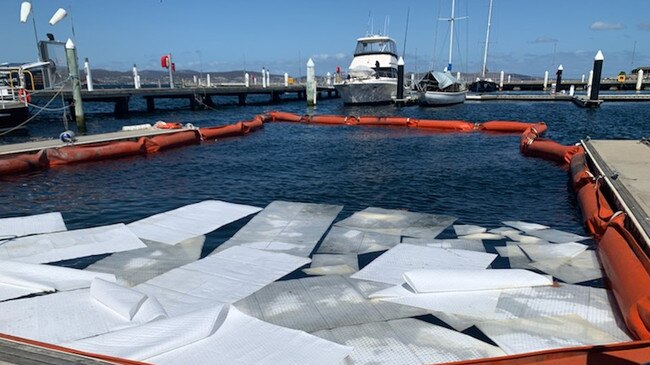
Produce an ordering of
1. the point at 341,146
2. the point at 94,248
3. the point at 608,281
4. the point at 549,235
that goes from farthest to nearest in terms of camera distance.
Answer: the point at 341,146 → the point at 549,235 → the point at 94,248 → the point at 608,281

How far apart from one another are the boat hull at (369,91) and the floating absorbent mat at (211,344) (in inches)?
1425

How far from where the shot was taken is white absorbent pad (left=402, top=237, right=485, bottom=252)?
6.77 metres

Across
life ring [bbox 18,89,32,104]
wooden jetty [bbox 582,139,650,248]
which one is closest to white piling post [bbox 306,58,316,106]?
life ring [bbox 18,89,32,104]

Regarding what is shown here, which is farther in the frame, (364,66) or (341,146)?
(364,66)

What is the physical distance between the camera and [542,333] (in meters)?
4.18

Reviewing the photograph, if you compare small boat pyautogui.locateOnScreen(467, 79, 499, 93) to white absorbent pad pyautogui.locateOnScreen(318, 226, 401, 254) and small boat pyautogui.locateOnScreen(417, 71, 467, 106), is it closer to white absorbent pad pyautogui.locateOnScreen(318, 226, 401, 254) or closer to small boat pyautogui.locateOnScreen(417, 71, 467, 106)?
small boat pyautogui.locateOnScreen(417, 71, 467, 106)

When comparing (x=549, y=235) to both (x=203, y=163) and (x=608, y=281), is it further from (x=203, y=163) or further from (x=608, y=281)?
(x=203, y=163)

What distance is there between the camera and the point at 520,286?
16.7 ft

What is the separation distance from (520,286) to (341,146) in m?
13.7

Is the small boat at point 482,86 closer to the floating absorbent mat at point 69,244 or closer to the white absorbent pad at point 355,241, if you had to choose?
the white absorbent pad at point 355,241

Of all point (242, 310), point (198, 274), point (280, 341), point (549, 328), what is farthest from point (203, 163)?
point (549, 328)

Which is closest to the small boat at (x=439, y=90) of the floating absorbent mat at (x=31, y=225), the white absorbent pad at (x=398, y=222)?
the white absorbent pad at (x=398, y=222)

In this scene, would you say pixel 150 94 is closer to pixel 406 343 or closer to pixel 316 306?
pixel 316 306

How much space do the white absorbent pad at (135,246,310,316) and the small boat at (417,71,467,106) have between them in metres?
33.7
